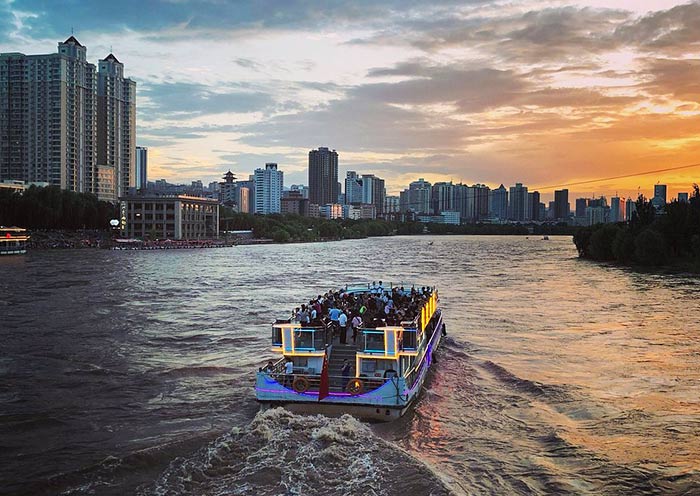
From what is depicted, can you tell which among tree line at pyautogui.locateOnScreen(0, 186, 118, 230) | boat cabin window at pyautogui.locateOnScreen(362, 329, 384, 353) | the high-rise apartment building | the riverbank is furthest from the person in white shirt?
the high-rise apartment building

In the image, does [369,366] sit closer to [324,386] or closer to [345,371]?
[345,371]

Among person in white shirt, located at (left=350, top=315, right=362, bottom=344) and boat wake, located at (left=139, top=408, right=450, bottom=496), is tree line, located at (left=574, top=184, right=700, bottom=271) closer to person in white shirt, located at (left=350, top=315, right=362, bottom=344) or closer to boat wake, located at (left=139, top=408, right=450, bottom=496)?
person in white shirt, located at (left=350, top=315, right=362, bottom=344)

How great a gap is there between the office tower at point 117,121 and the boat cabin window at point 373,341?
145 m

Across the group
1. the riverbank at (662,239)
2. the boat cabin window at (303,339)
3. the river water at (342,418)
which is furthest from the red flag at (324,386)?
the riverbank at (662,239)

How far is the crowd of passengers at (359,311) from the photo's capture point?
61.5 ft

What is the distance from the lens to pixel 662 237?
66875mm

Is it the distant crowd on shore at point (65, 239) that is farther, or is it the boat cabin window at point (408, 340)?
the distant crowd on shore at point (65, 239)

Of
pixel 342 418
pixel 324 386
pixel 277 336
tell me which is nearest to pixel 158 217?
pixel 277 336

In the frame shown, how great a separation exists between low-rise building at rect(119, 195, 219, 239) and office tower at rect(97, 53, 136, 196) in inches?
1341

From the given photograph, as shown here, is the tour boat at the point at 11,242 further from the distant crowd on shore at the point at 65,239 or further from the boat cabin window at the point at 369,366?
the boat cabin window at the point at 369,366

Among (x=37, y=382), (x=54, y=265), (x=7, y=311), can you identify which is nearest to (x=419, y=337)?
(x=37, y=382)

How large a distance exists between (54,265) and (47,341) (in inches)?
1682

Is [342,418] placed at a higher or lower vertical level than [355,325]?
lower

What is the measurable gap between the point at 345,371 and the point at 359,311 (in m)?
3.06
